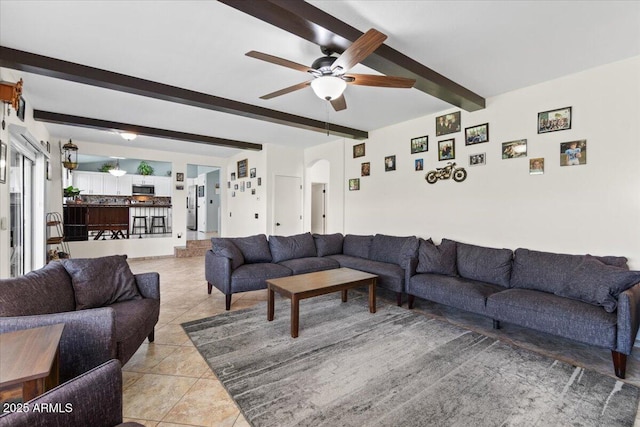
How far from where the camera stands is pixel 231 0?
1.73 meters

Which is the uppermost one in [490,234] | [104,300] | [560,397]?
[490,234]

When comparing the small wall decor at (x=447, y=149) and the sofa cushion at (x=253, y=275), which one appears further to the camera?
the small wall decor at (x=447, y=149)

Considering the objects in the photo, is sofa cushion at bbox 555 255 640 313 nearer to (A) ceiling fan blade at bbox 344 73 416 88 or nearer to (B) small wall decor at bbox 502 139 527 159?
(B) small wall decor at bbox 502 139 527 159

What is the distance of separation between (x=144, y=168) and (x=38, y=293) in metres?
8.48

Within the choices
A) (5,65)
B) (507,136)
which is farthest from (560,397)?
(5,65)

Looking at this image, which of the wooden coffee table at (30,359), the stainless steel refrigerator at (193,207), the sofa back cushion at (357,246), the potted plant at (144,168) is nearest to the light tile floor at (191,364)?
the wooden coffee table at (30,359)

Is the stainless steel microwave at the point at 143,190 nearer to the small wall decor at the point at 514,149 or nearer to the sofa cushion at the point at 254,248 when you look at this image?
the sofa cushion at the point at 254,248

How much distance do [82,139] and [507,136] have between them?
7.49 m

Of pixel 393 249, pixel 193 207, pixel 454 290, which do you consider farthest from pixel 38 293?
pixel 193 207

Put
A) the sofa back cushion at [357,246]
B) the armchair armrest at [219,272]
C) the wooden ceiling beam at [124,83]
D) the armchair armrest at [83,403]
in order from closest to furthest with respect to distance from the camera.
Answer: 1. the armchair armrest at [83,403]
2. the wooden ceiling beam at [124,83]
3. the armchair armrest at [219,272]
4. the sofa back cushion at [357,246]

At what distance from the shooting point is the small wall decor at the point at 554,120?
122 inches

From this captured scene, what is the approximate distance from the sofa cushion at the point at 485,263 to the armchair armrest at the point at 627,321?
106cm

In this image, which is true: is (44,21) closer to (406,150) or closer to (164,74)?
(164,74)

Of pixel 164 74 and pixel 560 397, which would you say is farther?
pixel 164 74
